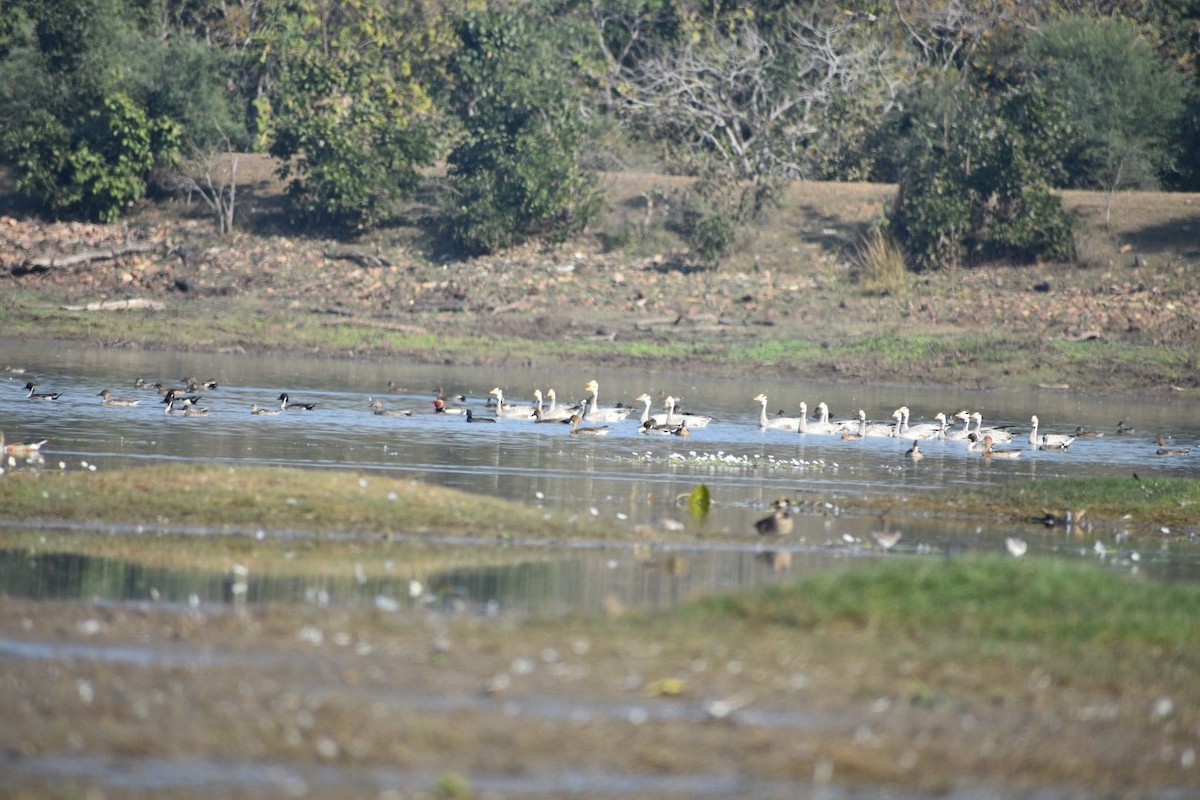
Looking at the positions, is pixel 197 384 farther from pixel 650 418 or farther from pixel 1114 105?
pixel 1114 105

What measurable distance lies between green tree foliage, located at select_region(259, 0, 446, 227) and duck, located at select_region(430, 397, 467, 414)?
1706 cm

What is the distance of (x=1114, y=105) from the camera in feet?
160

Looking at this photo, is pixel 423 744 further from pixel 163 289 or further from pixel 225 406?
pixel 163 289

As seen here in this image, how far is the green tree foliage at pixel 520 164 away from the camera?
45000mm

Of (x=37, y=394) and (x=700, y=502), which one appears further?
(x=37, y=394)

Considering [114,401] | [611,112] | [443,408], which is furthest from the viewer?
[611,112]

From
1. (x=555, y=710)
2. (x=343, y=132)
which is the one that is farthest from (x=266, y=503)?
(x=343, y=132)

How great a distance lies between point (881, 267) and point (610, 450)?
733 inches

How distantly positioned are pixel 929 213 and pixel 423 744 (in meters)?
36.6

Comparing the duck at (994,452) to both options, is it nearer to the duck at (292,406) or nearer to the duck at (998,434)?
the duck at (998,434)

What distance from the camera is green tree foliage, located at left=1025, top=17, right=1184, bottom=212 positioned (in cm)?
4850

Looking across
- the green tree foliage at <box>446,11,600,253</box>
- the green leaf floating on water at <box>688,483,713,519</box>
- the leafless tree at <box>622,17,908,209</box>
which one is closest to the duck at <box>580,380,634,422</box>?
the green leaf floating on water at <box>688,483,713,519</box>

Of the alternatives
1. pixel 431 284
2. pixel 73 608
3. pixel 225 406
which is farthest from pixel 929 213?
pixel 73 608

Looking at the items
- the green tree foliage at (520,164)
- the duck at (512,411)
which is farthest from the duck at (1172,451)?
the green tree foliage at (520,164)
